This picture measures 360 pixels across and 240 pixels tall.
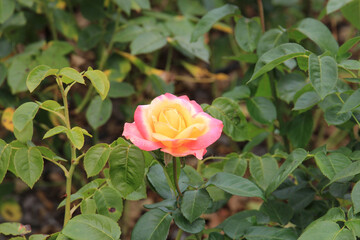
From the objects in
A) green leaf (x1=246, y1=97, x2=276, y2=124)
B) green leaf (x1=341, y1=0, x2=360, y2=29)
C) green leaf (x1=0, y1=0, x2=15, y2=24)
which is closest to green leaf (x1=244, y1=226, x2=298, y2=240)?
green leaf (x1=246, y1=97, x2=276, y2=124)

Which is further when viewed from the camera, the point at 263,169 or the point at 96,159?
the point at 263,169

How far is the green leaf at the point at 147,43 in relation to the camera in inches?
62.3

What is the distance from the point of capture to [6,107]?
1688 millimetres

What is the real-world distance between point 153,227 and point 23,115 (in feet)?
1.04

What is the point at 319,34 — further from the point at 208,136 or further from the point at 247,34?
the point at 208,136

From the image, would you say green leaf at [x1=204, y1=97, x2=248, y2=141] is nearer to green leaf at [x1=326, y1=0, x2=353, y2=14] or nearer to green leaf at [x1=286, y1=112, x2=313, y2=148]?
green leaf at [x1=286, y1=112, x2=313, y2=148]

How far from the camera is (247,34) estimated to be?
4.26 feet

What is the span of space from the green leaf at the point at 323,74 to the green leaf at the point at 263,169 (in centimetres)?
24

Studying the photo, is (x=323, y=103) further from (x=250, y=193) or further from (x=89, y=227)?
(x=89, y=227)

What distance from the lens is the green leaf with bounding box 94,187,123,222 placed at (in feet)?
3.18

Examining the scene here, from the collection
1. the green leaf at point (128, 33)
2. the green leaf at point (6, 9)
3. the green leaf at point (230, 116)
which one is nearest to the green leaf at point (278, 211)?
the green leaf at point (230, 116)

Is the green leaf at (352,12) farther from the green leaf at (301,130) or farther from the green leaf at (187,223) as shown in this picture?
the green leaf at (187,223)

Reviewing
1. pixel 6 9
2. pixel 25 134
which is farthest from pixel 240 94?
pixel 6 9

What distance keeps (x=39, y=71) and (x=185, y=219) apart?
386 millimetres
